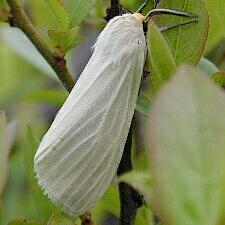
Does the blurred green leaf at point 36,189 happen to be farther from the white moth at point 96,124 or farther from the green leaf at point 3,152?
the green leaf at point 3,152

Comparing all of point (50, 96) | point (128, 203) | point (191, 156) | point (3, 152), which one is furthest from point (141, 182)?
point (50, 96)

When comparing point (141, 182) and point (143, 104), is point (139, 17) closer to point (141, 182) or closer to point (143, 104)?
point (143, 104)

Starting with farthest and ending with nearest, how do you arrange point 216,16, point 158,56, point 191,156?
point 216,16
point 158,56
point 191,156

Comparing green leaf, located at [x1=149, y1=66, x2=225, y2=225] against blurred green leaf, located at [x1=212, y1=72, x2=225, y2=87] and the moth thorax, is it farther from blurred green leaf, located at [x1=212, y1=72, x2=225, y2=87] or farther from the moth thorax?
the moth thorax

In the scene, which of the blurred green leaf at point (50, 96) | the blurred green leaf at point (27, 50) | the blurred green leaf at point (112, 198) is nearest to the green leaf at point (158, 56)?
the blurred green leaf at point (112, 198)

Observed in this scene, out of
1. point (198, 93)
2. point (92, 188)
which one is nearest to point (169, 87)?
point (198, 93)

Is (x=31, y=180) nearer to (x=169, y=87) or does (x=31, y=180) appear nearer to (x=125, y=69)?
(x=125, y=69)

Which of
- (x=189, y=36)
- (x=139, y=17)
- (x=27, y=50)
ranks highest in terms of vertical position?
(x=189, y=36)
